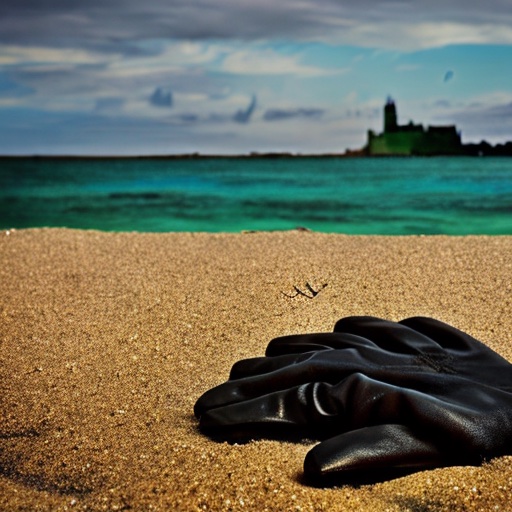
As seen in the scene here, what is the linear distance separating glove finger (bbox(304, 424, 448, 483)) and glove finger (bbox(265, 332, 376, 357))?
76 centimetres

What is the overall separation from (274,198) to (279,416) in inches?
844

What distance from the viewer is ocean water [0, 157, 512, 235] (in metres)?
18.7

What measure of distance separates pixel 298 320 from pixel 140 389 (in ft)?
4.51

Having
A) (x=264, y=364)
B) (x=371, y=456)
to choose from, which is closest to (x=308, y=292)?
(x=264, y=364)

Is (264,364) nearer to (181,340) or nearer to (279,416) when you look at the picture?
(279,416)

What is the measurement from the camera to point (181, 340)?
471 centimetres

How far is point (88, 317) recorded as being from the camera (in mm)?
5238

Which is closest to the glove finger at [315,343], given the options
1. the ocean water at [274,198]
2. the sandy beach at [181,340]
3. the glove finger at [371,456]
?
the sandy beach at [181,340]

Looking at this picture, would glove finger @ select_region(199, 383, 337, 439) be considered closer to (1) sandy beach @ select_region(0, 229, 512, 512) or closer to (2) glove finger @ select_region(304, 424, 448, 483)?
(1) sandy beach @ select_region(0, 229, 512, 512)

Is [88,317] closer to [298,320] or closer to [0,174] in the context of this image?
[298,320]

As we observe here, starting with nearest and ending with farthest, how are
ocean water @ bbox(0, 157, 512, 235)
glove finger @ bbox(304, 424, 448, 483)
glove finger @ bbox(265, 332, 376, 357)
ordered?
glove finger @ bbox(304, 424, 448, 483) → glove finger @ bbox(265, 332, 376, 357) → ocean water @ bbox(0, 157, 512, 235)

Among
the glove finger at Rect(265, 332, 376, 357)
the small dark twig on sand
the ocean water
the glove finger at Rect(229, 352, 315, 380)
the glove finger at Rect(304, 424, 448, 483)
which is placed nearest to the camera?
the glove finger at Rect(304, 424, 448, 483)

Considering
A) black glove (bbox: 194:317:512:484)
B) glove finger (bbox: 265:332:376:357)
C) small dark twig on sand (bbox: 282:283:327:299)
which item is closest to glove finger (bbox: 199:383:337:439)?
black glove (bbox: 194:317:512:484)

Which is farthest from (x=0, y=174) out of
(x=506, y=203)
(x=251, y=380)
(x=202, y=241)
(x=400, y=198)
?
(x=251, y=380)
